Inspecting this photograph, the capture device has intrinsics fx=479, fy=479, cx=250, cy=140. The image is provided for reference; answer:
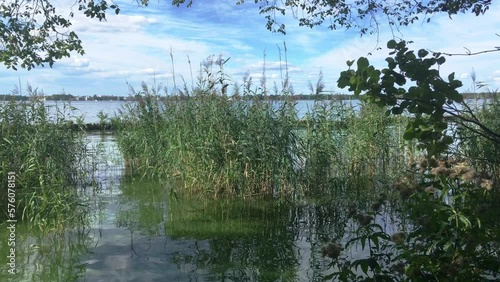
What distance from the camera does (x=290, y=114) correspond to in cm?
782

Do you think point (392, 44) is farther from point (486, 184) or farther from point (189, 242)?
point (189, 242)

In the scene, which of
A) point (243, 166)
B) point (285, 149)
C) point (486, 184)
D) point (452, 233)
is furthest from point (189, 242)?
point (486, 184)

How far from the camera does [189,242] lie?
5832mm

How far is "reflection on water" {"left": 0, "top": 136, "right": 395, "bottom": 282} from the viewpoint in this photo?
480 centimetres

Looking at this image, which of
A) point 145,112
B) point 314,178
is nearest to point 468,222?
point 314,178

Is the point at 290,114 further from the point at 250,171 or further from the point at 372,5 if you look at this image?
the point at 372,5

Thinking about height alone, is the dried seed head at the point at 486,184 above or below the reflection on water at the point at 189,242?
above

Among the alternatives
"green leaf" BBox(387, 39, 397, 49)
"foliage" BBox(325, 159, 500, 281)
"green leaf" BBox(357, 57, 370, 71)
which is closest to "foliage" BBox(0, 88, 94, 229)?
"foliage" BBox(325, 159, 500, 281)

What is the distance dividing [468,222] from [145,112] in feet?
28.0

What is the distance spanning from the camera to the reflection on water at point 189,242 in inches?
189

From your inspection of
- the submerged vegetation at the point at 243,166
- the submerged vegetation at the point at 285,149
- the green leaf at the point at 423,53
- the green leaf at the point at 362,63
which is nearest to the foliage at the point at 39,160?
the submerged vegetation at the point at 243,166

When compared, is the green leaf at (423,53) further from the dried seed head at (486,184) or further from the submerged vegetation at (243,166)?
the submerged vegetation at (243,166)

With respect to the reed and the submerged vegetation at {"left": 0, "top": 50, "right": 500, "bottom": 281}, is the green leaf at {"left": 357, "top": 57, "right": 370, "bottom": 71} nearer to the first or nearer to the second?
the submerged vegetation at {"left": 0, "top": 50, "right": 500, "bottom": 281}

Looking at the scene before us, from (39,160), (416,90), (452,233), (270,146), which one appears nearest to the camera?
(416,90)
